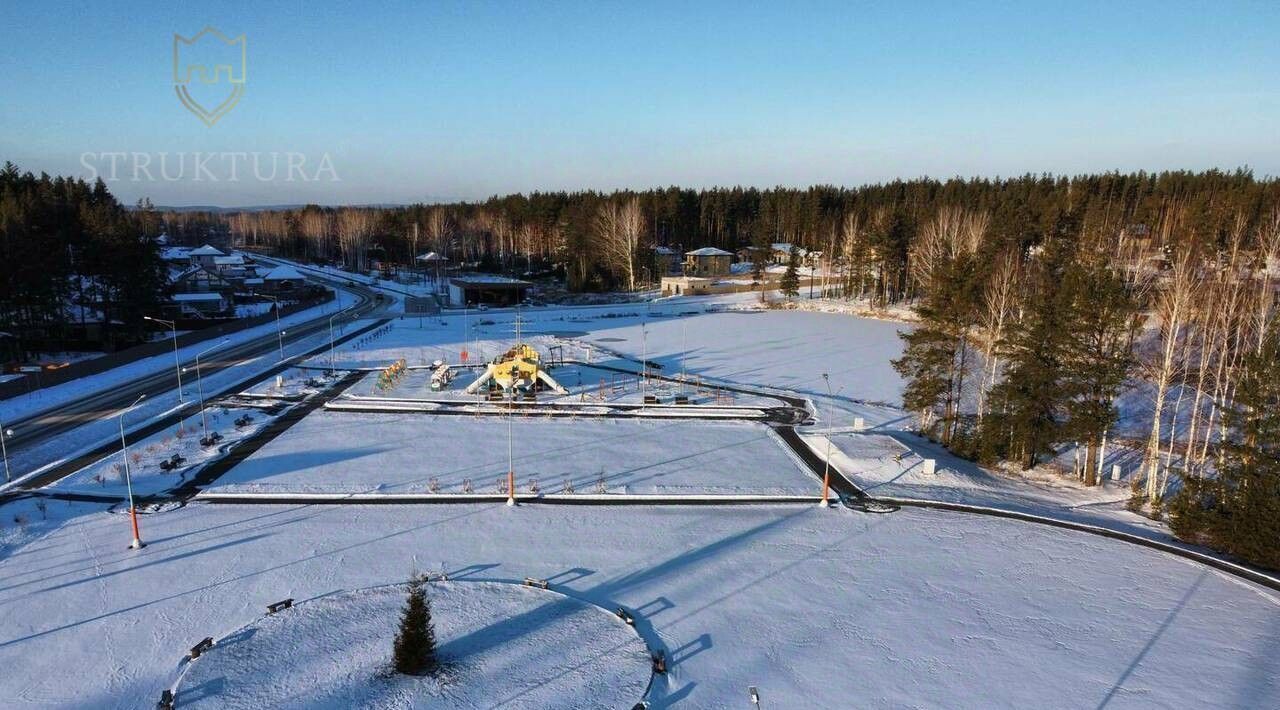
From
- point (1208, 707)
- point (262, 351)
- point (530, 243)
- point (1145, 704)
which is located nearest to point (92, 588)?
point (1145, 704)

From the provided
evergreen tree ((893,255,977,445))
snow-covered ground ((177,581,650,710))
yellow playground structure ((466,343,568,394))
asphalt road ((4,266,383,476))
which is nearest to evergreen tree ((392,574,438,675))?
snow-covered ground ((177,581,650,710))

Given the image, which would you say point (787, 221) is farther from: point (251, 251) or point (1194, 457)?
point (251, 251)

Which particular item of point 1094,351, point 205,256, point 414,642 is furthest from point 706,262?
point 414,642

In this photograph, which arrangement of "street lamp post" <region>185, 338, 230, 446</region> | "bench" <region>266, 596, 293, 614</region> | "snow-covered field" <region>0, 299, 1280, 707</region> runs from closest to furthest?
"snow-covered field" <region>0, 299, 1280, 707</region>, "bench" <region>266, 596, 293, 614</region>, "street lamp post" <region>185, 338, 230, 446</region>

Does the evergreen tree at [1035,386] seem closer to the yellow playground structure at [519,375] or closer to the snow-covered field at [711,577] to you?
the snow-covered field at [711,577]

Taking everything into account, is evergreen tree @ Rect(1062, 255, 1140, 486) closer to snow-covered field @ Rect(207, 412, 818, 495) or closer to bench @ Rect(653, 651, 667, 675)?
snow-covered field @ Rect(207, 412, 818, 495)

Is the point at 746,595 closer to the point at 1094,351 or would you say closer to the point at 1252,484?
the point at 1252,484
